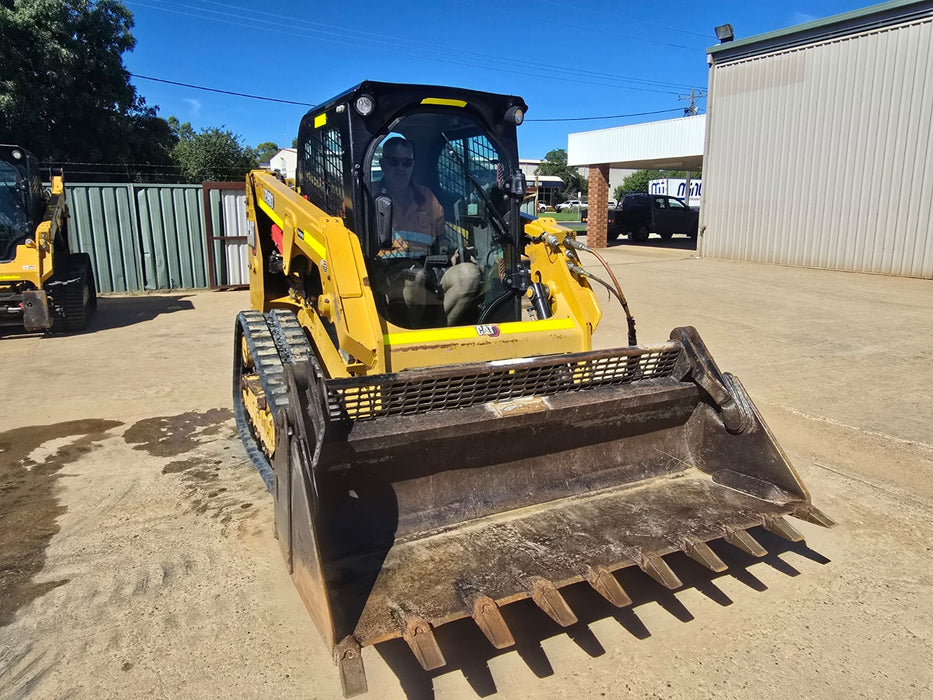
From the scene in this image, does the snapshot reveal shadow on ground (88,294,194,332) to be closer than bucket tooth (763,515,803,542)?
No

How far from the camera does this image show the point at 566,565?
2.88 m

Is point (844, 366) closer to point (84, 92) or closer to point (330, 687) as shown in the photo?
point (330, 687)

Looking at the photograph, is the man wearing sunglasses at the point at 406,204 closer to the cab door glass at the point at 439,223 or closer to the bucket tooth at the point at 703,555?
the cab door glass at the point at 439,223

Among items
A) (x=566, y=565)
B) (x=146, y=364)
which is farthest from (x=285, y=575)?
(x=146, y=364)

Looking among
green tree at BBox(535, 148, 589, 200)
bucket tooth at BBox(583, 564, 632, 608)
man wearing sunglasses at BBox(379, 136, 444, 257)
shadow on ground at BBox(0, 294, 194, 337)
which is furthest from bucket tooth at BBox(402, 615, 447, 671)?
green tree at BBox(535, 148, 589, 200)

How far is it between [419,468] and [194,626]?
1194 millimetres

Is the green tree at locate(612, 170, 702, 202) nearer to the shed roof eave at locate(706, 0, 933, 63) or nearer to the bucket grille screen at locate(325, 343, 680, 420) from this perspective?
the shed roof eave at locate(706, 0, 933, 63)

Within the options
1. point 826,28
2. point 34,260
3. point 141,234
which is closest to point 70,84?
point 141,234

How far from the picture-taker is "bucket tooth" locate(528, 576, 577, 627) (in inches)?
101

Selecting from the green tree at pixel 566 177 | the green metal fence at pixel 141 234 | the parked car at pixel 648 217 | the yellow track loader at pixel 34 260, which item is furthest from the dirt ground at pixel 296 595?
the green tree at pixel 566 177

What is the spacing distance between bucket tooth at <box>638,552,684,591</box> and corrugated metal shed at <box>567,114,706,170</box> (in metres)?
20.4

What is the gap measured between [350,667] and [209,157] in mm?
24794

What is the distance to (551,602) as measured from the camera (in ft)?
8.57

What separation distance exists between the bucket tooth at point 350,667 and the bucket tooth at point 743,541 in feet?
5.62
